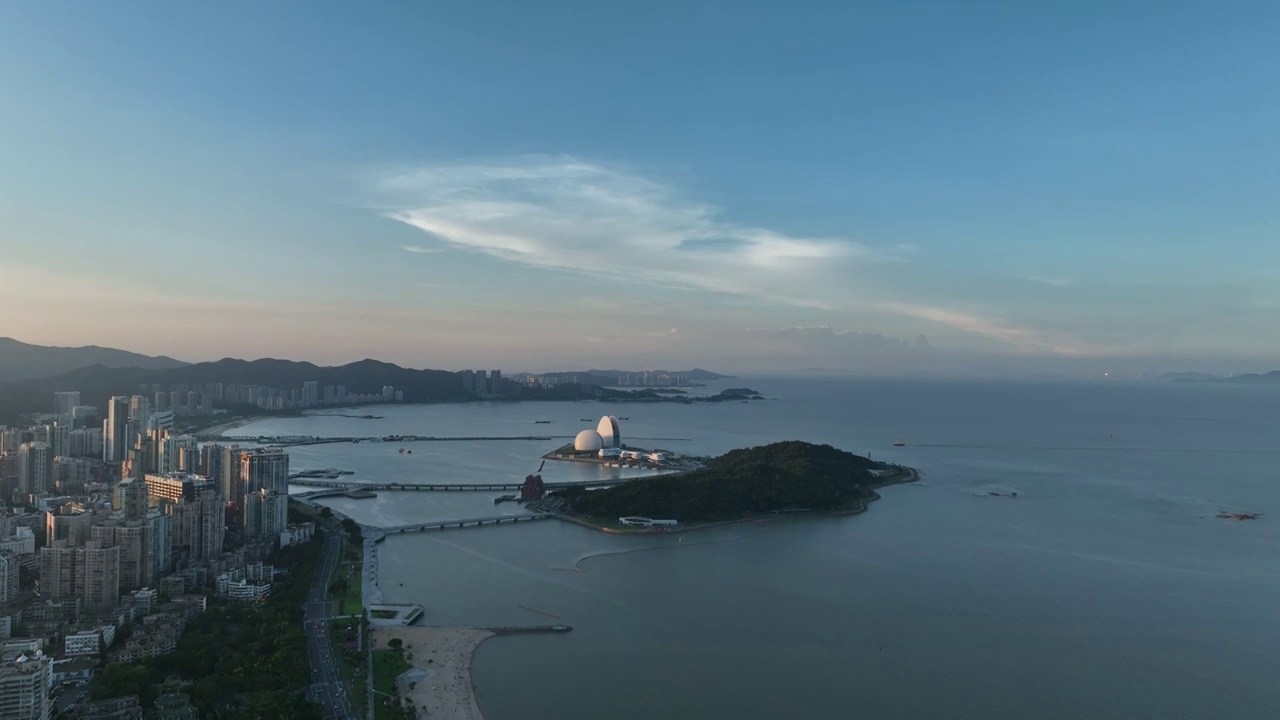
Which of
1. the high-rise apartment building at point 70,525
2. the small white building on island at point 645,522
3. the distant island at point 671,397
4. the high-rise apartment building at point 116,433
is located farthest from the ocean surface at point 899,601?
the distant island at point 671,397

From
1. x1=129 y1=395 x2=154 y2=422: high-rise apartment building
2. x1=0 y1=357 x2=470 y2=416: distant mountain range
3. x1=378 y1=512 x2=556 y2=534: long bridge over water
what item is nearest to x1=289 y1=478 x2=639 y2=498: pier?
x1=378 y1=512 x2=556 y2=534: long bridge over water

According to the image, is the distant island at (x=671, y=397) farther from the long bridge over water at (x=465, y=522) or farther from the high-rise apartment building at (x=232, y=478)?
the high-rise apartment building at (x=232, y=478)

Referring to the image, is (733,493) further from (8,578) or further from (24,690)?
(24,690)

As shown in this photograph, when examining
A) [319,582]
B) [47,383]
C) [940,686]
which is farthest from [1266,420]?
[47,383]

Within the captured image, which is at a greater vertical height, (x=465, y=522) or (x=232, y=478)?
(x=232, y=478)

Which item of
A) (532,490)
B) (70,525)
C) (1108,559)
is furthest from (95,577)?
(1108,559)

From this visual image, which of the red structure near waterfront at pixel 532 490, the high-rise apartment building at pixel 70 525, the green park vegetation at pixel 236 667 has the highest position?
the high-rise apartment building at pixel 70 525

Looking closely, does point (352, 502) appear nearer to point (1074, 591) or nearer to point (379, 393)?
point (1074, 591)
